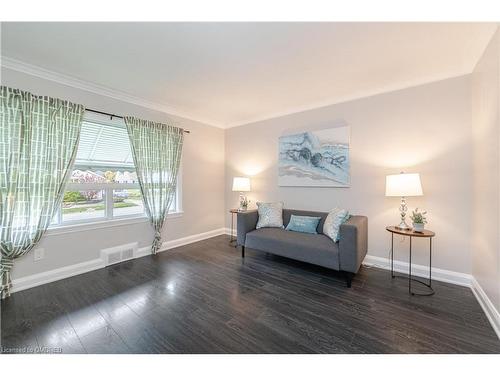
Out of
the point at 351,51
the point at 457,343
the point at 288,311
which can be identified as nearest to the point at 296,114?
the point at 351,51

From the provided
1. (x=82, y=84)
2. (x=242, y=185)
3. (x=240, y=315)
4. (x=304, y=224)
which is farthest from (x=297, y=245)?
(x=82, y=84)

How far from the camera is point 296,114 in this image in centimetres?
356

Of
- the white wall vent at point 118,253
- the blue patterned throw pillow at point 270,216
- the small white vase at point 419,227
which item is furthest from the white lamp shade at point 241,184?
the small white vase at point 419,227

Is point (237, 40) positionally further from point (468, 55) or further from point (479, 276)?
point (479, 276)

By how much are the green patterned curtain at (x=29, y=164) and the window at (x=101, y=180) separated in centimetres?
23

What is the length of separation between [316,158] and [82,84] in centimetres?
343

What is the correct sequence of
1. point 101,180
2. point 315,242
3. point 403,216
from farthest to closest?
point 101,180 → point 315,242 → point 403,216

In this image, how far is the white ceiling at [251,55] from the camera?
172cm

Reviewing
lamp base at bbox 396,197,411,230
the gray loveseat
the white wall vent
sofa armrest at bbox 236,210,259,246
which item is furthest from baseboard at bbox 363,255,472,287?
the white wall vent

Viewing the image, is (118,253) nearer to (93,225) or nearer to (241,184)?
(93,225)

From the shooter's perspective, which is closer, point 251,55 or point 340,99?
point 251,55

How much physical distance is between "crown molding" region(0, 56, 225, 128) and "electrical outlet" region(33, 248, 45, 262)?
199 cm

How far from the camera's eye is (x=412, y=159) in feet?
8.44
